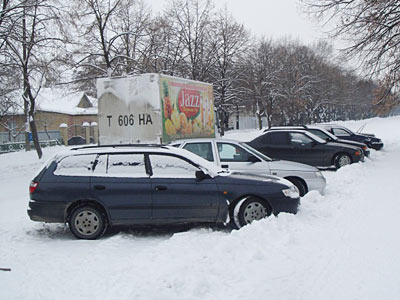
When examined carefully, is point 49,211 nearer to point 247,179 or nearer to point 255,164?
point 247,179

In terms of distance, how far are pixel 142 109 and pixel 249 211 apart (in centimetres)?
662

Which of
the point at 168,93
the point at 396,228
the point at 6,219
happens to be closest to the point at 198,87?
the point at 168,93

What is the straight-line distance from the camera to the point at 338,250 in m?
5.24

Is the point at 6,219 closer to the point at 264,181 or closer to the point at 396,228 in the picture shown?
the point at 264,181

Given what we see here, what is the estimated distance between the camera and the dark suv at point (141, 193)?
640 centimetres

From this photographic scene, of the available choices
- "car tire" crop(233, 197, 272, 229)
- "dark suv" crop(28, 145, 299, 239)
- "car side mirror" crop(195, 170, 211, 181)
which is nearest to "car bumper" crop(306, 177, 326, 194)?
"dark suv" crop(28, 145, 299, 239)

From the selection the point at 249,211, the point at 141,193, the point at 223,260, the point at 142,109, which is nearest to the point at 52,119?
the point at 142,109

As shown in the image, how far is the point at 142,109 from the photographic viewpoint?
12242 mm

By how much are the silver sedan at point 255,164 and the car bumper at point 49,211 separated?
12.1 feet

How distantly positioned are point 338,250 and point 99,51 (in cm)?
2425

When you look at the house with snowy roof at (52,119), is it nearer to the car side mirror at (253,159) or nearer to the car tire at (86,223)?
the car side mirror at (253,159)

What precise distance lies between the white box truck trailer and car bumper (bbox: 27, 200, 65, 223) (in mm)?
5945

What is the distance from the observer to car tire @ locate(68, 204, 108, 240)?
6.37 m

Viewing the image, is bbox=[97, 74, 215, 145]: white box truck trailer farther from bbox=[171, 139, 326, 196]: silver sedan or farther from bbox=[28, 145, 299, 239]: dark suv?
bbox=[28, 145, 299, 239]: dark suv
